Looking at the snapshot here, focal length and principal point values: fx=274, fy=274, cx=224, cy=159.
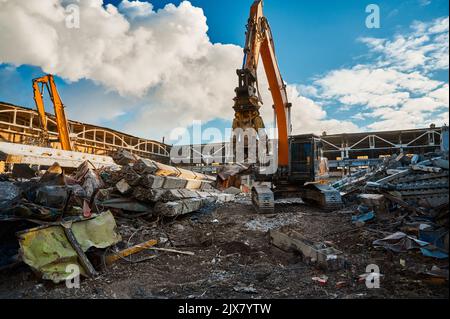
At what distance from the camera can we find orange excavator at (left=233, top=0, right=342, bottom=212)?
862cm

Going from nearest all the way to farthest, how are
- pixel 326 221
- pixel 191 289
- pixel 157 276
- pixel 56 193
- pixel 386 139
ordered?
1. pixel 191 289
2. pixel 157 276
3. pixel 56 193
4. pixel 326 221
5. pixel 386 139

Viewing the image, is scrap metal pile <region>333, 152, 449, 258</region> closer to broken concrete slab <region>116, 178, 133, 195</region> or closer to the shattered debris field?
the shattered debris field

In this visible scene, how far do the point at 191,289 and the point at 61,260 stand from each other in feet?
6.14

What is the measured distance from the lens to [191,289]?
3744 mm

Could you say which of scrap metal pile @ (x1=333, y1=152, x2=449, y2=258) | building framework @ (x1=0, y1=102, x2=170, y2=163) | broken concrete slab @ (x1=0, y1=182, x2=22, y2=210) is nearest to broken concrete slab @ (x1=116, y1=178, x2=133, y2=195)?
broken concrete slab @ (x1=0, y1=182, x2=22, y2=210)

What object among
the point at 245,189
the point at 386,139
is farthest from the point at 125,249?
the point at 386,139

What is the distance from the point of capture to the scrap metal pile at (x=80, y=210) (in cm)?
387

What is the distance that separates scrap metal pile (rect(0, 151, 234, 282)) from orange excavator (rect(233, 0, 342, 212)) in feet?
8.77

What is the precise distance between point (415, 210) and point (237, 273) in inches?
159

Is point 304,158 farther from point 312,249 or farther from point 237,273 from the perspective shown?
point 237,273

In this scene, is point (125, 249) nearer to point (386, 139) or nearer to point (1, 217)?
point (1, 217)

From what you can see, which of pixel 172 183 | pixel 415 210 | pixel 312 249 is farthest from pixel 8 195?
pixel 415 210

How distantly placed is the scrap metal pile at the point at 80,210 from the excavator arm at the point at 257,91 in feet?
9.64

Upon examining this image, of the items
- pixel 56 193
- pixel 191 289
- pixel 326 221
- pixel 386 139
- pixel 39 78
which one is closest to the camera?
pixel 191 289
